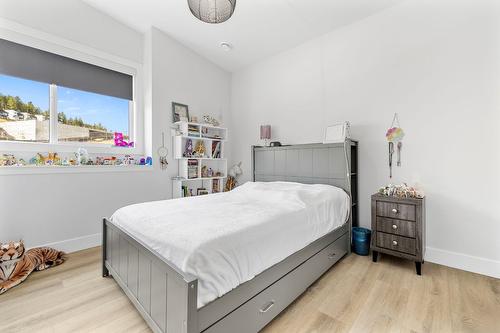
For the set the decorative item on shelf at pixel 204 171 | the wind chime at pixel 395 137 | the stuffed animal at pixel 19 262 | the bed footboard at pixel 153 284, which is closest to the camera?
the bed footboard at pixel 153 284

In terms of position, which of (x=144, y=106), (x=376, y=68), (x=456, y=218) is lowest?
(x=456, y=218)

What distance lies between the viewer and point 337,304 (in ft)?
5.49

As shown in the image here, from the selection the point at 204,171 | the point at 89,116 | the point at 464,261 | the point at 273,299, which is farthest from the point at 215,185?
the point at 464,261

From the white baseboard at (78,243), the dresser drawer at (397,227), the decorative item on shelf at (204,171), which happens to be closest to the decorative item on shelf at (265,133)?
the decorative item on shelf at (204,171)

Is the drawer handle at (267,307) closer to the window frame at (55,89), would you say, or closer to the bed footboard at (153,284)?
the bed footboard at (153,284)

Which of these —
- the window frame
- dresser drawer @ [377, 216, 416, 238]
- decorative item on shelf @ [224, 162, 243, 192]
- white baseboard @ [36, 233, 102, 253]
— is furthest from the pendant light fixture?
white baseboard @ [36, 233, 102, 253]

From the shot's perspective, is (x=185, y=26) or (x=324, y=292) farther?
(x=185, y=26)

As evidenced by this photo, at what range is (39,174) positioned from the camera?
7.87 feet

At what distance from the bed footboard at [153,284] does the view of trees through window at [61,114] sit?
1.60m

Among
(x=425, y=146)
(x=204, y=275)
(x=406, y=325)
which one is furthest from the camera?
(x=425, y=146)

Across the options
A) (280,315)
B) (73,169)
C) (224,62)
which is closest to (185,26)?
(224,62)

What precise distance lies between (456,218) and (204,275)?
2605 mm

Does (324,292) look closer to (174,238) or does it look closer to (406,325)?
(406,325)

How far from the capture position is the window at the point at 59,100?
93.3 inches
